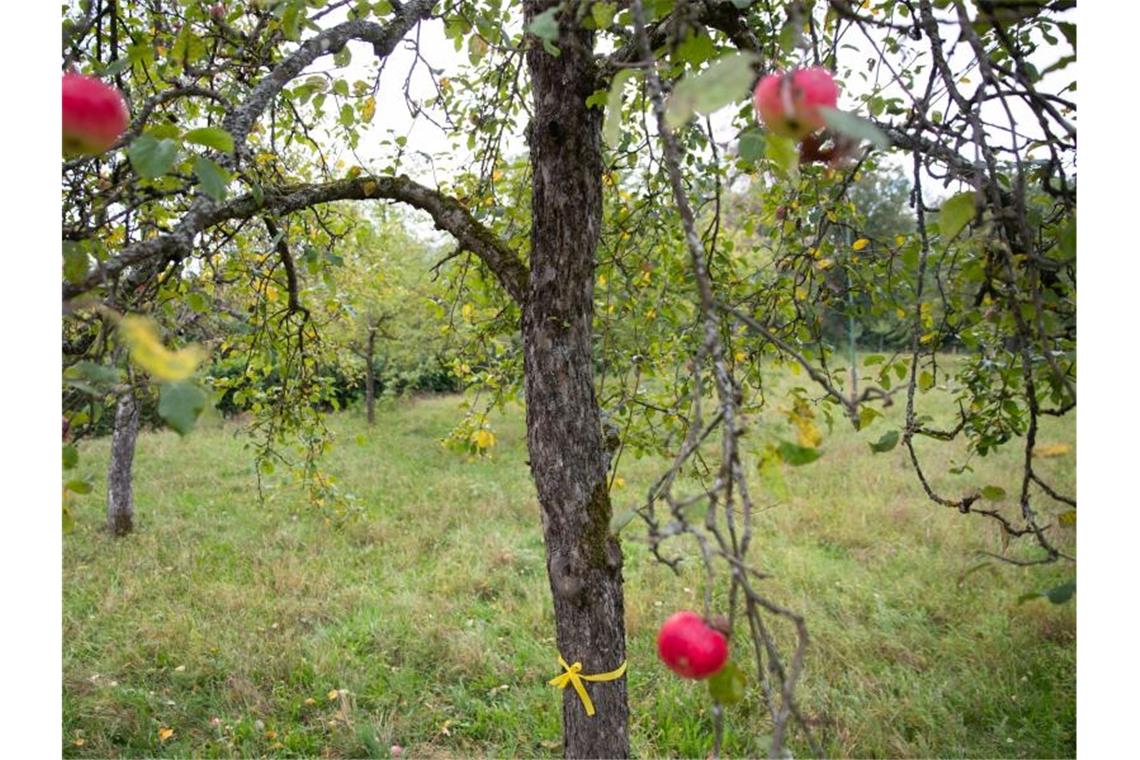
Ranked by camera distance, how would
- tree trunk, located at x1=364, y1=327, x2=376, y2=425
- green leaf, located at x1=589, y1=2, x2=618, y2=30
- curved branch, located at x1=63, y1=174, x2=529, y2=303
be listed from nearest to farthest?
1. green leaf, located at x1=589, y1=2, x2=618, y2=30
2. curved branch, located at x1=63, y1=174, x2=529, y2=303
3. tree trunk, located at x1=364, y1=327, x2=376, y2=425

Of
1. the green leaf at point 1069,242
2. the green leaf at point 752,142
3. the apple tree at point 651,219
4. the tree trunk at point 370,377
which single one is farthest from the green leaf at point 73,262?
the tree trunk at point 370,377

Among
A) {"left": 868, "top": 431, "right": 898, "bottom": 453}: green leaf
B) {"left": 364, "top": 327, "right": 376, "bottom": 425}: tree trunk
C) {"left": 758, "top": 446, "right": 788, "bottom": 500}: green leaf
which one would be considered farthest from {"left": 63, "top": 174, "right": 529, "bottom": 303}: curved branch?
{"left": 364, "top": 327, "right": 376, "bottom": 425}: tree trunk

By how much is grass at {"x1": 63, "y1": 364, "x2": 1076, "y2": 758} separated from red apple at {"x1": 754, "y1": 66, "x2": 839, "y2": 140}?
1.35m

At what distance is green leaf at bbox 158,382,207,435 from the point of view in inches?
26.2

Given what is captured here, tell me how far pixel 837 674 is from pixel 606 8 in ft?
12.3

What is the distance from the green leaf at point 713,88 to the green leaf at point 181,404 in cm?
49

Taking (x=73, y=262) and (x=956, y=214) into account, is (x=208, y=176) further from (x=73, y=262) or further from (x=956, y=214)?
(x=956, y=214)

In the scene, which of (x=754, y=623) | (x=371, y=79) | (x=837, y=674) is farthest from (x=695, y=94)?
(x=837, y=674)

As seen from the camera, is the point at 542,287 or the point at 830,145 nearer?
the point at 830,145

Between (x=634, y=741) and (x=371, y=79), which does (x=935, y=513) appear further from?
(x=371, y=79)

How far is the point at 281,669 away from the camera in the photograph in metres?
4.05

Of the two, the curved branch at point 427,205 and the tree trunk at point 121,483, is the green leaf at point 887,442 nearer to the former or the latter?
the curved branch at point 427,205

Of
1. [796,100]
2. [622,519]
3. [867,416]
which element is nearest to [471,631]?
[867,416]

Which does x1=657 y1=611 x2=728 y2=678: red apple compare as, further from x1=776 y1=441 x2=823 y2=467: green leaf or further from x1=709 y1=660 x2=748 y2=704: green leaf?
x1=776 y1=441 x2=823 y2=467: green leaf
